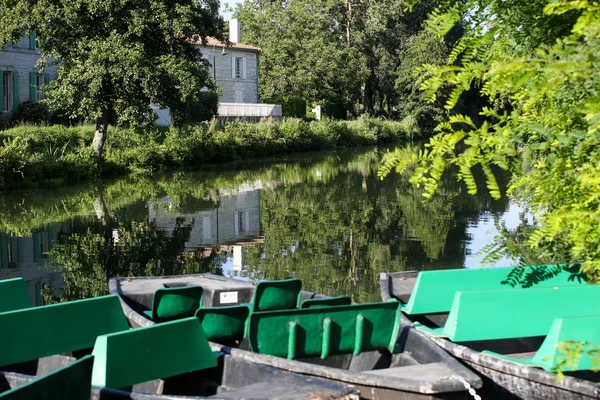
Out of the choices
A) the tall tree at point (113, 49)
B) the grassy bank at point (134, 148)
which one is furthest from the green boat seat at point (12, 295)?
the tall tree at point (113, 49)

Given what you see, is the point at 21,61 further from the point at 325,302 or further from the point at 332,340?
the point at 332,340

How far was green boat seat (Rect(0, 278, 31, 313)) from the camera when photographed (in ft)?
23.4

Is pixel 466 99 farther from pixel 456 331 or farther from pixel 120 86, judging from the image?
pixel 456 331

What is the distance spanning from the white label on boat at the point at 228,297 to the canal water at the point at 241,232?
2.65 meters

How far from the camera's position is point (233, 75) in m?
54.3

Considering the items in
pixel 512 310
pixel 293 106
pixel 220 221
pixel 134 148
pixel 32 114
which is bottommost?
pixel 512 310

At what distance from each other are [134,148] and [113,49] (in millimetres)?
5807

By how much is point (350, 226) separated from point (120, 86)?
1163 cm

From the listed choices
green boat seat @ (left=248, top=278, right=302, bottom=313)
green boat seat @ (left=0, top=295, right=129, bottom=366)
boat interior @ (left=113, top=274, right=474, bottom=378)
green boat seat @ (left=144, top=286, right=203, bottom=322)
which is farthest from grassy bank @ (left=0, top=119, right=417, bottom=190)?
boat interior @ (left=113, top=274, right=474, bottom=378)

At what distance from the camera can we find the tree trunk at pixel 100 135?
88.6 feet

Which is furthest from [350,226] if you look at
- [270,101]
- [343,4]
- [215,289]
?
[343,4]

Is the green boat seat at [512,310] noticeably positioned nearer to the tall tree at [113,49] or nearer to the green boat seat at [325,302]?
the green boat seat at [325,302]

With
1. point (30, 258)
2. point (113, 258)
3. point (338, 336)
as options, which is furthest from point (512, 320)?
point (30, 258)

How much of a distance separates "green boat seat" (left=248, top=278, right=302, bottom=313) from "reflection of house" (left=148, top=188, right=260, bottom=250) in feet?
25.9
